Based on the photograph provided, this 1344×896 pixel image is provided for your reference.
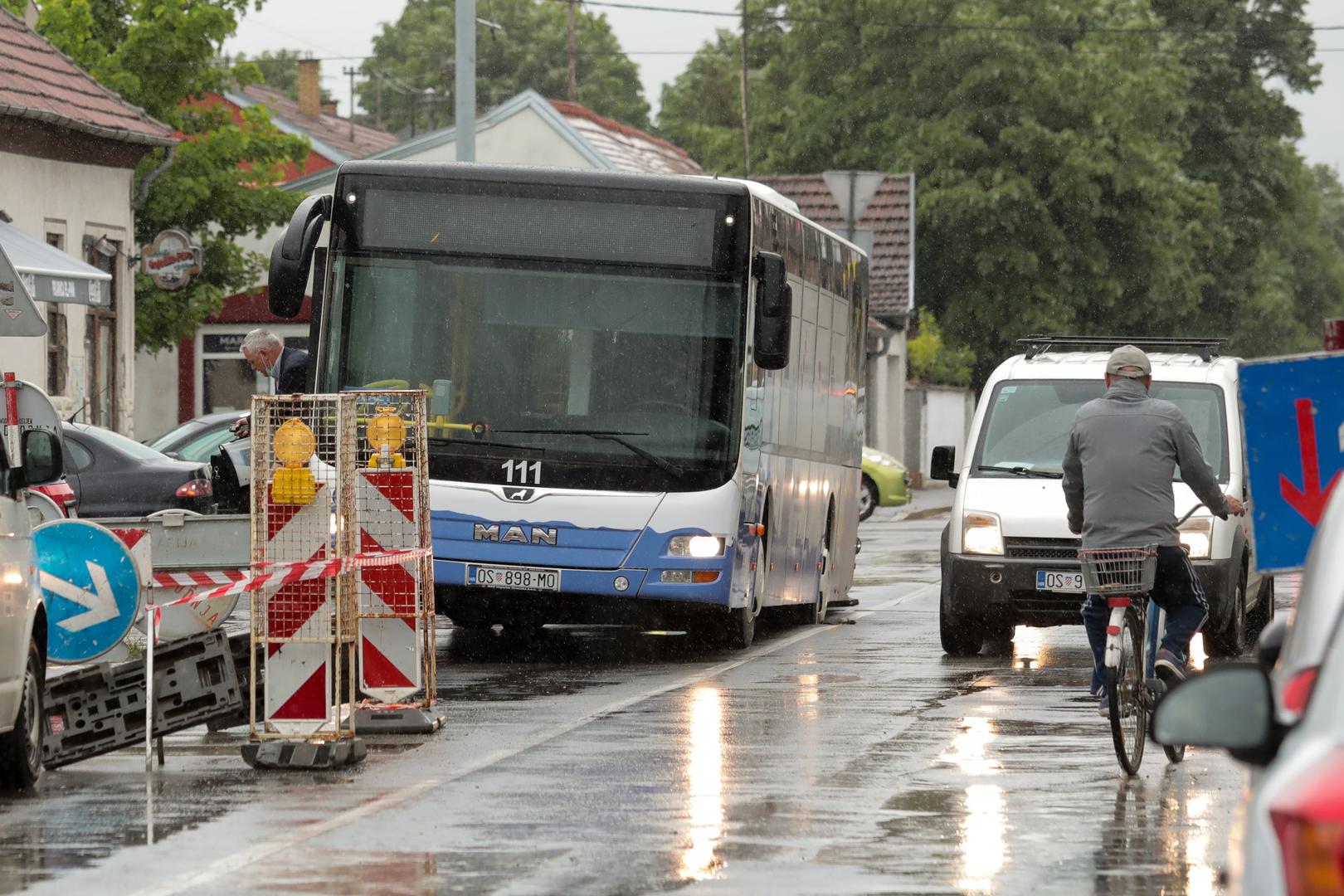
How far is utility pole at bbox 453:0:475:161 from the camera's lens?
1022 inches

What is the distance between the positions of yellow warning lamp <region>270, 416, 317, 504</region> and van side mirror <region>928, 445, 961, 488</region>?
631 cm

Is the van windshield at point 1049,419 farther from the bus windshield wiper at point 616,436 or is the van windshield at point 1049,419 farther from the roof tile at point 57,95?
the roof tile at point 57,95

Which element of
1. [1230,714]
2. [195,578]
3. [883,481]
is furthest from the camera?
[883,481]

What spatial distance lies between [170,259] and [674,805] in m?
25.5

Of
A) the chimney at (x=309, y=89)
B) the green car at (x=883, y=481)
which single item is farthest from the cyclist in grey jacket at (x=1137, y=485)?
the chimney at (x=309, y=89)

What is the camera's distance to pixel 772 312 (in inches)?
635

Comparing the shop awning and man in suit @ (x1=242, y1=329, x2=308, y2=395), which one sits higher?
the shop awning

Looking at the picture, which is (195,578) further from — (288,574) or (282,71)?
(282,71)

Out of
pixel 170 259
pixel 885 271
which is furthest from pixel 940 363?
pixel 170 259

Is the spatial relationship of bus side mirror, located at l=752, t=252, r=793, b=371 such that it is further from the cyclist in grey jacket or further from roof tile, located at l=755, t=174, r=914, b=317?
roof tile, located at l=755, t=174, r=914, b=317

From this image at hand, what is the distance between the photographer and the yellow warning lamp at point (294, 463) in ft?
36.8

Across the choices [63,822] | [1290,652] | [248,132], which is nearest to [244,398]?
[248,132]

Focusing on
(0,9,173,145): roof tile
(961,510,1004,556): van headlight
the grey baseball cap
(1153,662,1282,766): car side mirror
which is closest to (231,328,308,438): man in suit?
(961,510,1004,556): van headlight

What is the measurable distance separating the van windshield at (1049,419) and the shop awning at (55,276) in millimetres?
10147
